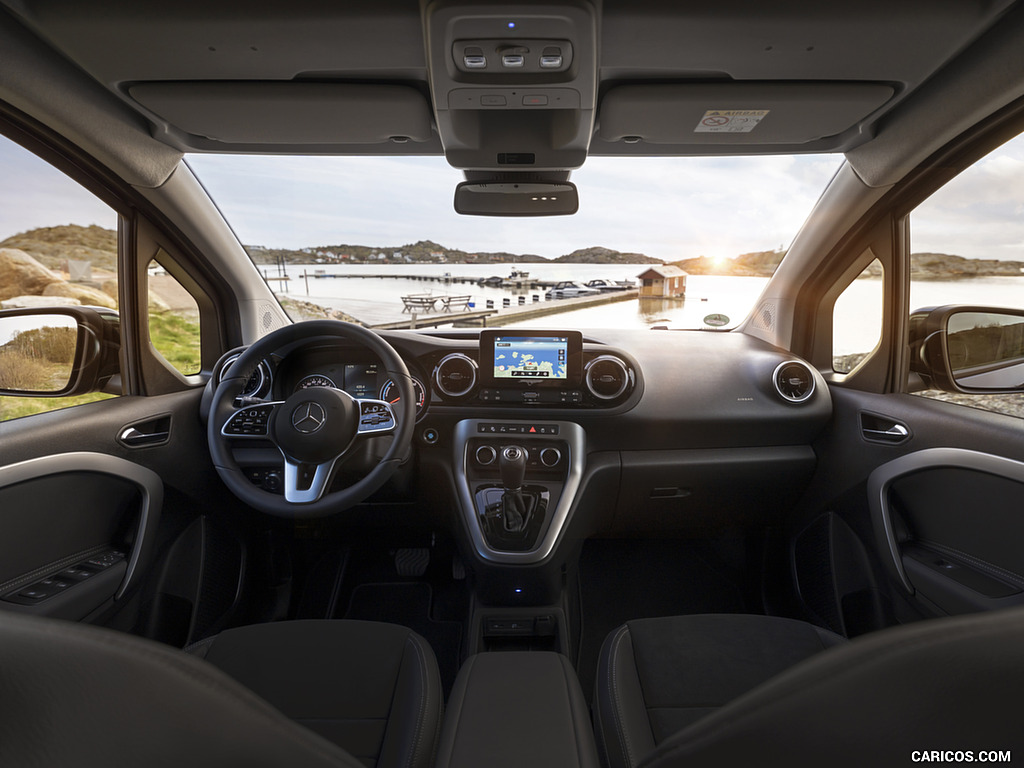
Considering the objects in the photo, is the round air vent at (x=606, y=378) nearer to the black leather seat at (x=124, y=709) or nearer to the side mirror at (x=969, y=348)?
the side mirror at (x=969, y=348)

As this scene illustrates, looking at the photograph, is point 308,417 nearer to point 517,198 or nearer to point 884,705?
point 517,198

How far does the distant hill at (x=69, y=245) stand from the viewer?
1888 mm

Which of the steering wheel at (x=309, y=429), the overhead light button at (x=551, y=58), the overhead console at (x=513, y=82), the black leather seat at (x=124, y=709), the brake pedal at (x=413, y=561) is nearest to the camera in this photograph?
the black leather seat at (x=124, y=709)

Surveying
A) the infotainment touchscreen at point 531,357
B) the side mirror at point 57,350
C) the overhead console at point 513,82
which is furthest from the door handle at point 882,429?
the side mirror at point 57,350

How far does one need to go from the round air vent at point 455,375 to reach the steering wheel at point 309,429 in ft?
1.72

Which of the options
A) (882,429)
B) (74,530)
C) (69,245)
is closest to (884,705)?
(882,429)

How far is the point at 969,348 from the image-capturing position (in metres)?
2.19

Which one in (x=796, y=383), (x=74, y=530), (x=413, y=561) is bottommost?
(x=413, y=561)

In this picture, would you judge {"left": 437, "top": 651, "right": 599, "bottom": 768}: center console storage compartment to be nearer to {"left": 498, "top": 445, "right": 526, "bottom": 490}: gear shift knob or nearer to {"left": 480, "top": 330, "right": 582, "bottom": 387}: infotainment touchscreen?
{"left": 498, "top": 445, "right": 526, "bottom": 490}: gear shift knob

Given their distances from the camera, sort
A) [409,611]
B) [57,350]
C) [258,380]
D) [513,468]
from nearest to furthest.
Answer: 1. [57,350]
2. [258,380]
3. [513,468]
4. [409,611]

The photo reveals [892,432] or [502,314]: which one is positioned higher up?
[502,314]

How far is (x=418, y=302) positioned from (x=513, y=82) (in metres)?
1.29

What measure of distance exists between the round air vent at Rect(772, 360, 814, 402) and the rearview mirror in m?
1.26

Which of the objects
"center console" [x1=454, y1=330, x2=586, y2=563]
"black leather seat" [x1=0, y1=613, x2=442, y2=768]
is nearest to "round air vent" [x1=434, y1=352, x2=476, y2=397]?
"center console" [x1=454, y1=330, x2=586, y2=563]
